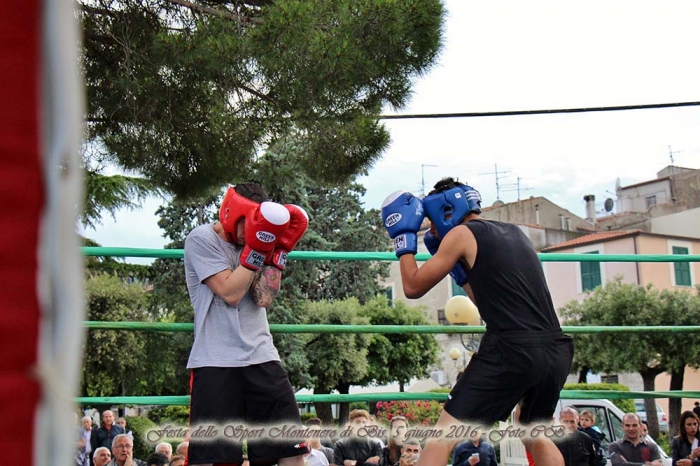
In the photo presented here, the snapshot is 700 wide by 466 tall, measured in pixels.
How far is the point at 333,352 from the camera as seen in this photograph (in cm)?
2509

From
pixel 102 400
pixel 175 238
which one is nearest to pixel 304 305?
pixel 175 238

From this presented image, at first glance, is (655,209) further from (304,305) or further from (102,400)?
(102,400)

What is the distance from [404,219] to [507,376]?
2.45 feet

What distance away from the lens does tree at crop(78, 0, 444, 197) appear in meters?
4.47

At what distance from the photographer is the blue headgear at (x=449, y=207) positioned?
120 inches

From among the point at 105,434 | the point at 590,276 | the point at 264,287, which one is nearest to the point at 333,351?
the point at 590,276

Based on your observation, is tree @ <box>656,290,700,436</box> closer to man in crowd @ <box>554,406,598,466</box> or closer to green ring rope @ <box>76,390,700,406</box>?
man in crowd @ <box>554,406,598,466</box>

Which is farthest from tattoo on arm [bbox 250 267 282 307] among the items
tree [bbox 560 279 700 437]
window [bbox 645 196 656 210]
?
window [bbox 645 196 656 210]

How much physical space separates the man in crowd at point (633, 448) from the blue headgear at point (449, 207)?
3.40 metres

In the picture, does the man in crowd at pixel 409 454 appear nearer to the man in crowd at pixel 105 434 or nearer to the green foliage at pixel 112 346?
the man in crowd at pixel 105 434

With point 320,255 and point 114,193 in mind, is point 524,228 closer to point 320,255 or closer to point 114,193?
point 114,193

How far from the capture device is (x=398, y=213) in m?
3.15

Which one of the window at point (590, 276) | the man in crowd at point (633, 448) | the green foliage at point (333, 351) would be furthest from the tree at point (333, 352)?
the man in crowd at point (633, 448)

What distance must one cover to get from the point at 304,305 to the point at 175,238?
173 inches
